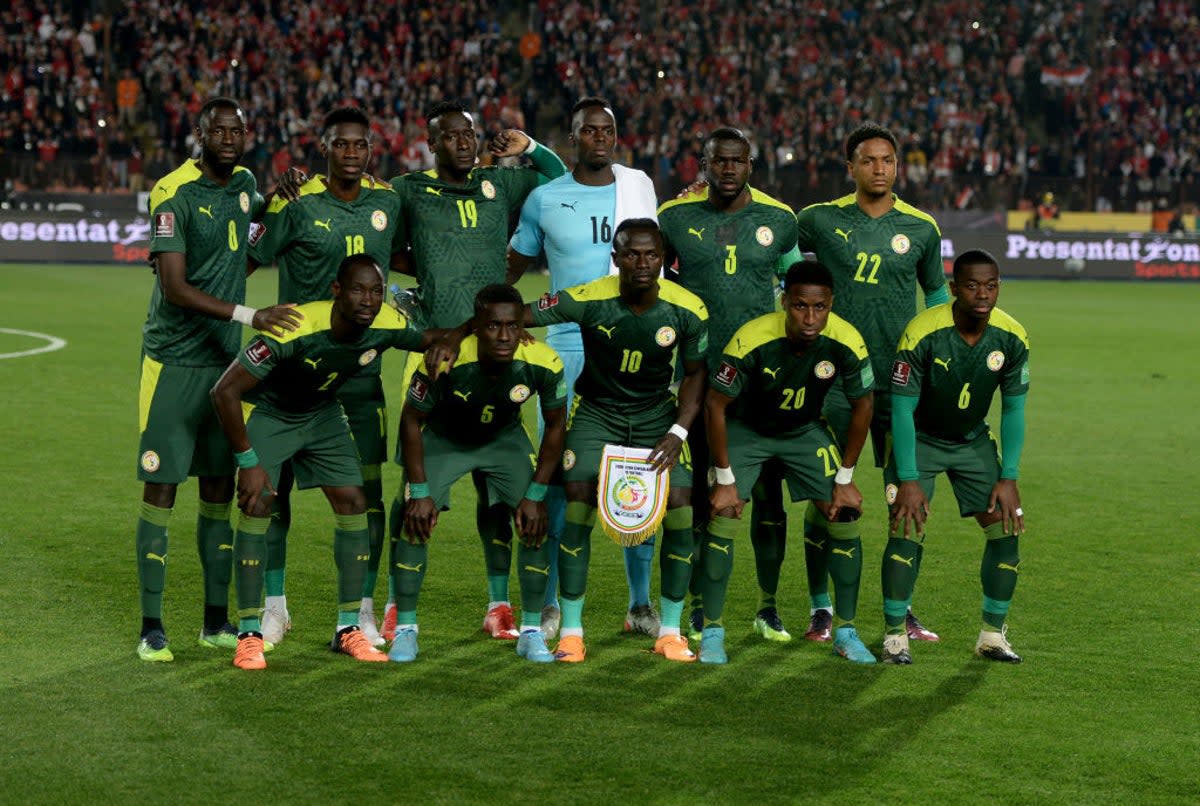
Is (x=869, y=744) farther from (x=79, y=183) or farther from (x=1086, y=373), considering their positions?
(x=79, y=183)

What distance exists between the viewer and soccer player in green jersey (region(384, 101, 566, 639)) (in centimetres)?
764

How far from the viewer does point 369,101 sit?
120ft

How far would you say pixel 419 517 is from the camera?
7.20m

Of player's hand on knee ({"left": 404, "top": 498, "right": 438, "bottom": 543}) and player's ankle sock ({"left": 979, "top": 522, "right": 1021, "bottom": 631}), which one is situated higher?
player's hand on knee ({"left": 404, "top": 498, "right": 438, "bottom": 543})

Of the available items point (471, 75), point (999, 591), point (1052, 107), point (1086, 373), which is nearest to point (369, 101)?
point (471, 75)

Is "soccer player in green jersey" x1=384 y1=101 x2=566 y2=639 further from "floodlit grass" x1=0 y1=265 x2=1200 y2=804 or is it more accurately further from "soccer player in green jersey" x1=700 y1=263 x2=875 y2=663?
"soccer player in green jersey" x1=700 y1=263 x2=875 y2=663

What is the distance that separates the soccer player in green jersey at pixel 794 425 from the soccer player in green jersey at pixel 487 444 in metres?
0.74

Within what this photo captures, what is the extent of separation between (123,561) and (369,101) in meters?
28.8

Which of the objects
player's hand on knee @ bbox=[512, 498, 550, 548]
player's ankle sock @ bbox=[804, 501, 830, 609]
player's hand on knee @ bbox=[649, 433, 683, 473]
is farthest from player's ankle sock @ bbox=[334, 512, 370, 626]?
player's ankle sock @ bbox=[804, 501, 830, 609]

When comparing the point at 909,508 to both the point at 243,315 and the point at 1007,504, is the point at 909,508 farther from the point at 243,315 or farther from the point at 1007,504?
the point at 243,315

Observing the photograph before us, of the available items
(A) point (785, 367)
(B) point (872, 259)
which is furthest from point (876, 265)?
(A) point (785, 367)

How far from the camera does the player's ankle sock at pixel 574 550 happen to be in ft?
23.9

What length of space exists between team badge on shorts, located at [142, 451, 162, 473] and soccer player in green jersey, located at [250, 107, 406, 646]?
677 mm

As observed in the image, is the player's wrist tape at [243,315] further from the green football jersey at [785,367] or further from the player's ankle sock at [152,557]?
the green football jersey at [785,367]
